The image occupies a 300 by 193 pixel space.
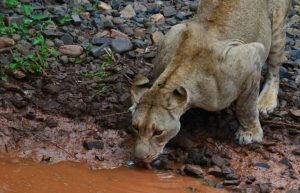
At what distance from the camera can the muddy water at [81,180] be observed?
7.52 meters

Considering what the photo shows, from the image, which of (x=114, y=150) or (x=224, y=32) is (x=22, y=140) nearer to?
(x=114, y=150)

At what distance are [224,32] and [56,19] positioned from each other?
297 centimetres

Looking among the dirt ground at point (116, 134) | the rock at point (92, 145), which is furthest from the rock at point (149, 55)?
the rock at point (92, 145)

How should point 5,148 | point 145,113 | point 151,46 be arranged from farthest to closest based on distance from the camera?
point 151,46, point 5,148, point 145,113

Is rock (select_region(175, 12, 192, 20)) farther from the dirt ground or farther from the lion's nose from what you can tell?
the lion's nose

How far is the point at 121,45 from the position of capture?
10.0 m

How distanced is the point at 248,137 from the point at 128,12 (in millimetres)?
3158

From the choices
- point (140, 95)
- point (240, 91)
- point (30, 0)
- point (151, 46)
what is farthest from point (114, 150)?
point (30, 0)

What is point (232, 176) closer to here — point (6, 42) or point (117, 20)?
point (6, 42)

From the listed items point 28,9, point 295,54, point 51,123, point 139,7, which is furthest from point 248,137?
point 28,9

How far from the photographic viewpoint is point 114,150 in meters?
8.38

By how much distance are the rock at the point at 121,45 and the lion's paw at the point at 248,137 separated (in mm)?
2075

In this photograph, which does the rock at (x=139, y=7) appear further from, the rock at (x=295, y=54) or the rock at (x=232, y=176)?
the rock at (x=232, y=176)

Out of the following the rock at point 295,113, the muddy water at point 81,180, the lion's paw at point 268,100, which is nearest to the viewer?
the muddy water at point 81,180
